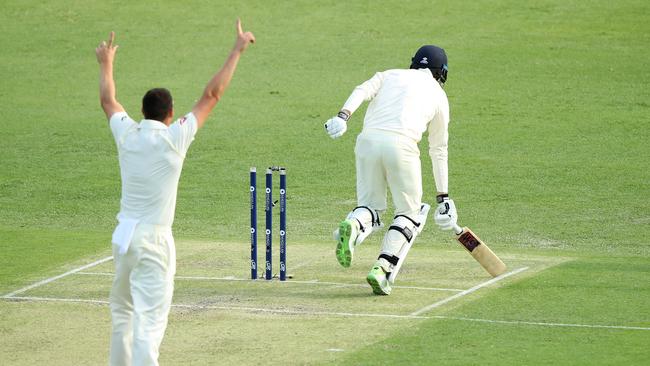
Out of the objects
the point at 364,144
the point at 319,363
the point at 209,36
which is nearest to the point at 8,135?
the point at 209,36

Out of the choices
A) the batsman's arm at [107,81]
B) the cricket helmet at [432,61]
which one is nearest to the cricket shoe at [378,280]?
the cricket helmet at [432,61]

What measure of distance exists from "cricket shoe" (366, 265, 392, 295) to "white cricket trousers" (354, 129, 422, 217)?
59cm

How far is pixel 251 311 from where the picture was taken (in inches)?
428

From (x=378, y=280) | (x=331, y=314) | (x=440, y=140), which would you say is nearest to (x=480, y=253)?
(x=440, y=140)

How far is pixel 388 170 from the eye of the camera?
11375 mm

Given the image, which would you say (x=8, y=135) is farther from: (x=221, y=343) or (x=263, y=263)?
(x=221, y=343)

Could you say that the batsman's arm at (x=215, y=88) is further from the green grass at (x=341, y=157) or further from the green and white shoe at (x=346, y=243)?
the green and white shoe at (x=346, y=243)

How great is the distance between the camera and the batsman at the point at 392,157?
37.0 feet

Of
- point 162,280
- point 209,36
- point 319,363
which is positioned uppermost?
point 209,36

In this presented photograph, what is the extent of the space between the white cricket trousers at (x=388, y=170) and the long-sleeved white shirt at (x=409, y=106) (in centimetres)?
11

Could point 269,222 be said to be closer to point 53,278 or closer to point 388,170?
point 388,170

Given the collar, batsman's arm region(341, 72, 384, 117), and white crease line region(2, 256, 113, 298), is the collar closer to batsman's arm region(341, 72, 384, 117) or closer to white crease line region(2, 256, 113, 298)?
batsman's arm region(341, 72, 384, 117)

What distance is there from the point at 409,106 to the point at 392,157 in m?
0.52

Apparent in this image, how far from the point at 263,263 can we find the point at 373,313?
239 cm
